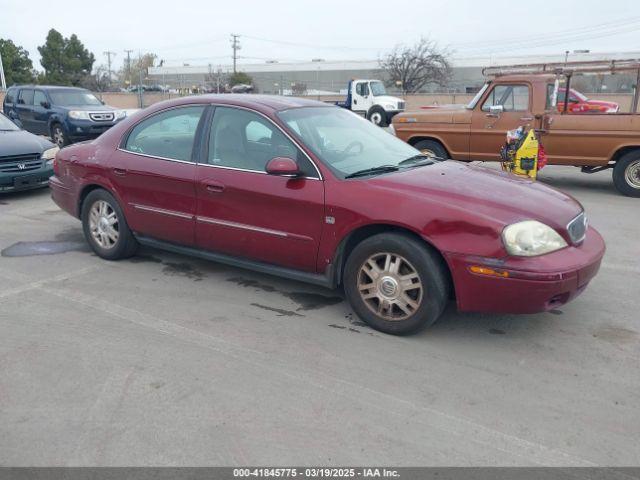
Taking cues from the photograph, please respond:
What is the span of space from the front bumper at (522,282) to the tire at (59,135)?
48.3ft

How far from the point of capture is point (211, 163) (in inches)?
182

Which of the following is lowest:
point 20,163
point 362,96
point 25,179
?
point 25,179

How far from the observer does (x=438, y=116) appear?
33.2ft

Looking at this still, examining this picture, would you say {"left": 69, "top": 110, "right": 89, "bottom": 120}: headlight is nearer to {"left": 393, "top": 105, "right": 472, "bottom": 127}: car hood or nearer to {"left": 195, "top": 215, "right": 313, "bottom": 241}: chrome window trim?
{"left": 393, "top": 105, "right": 472, "bottom": 127}: car hood

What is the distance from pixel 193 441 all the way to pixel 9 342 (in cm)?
179

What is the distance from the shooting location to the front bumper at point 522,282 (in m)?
3.44

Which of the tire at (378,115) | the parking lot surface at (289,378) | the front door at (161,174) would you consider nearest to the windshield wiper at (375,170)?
the parking lot surface at (289,378)

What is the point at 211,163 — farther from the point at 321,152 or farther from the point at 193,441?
the point at 193,441

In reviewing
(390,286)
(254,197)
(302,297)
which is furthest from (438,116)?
(390,286)

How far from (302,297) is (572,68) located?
756cm

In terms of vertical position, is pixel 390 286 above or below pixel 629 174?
below

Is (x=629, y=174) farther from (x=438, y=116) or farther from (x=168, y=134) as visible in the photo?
(x=168, y=134)

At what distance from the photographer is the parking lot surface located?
272cm

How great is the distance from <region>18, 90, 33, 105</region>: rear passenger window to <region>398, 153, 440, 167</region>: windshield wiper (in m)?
15.1
